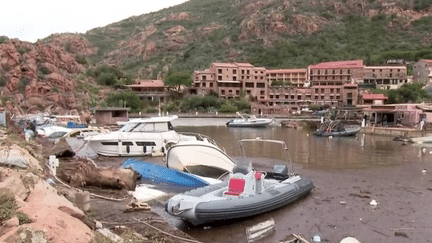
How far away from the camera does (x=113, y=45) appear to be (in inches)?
7126

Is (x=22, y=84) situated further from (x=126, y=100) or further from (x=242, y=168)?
(x=242, y=168)

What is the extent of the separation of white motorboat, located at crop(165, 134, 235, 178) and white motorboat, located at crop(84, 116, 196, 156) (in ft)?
21.6

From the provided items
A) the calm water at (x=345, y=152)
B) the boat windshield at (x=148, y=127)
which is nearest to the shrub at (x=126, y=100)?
the calm water at (x=345, y=152)

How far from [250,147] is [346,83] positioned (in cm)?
5937

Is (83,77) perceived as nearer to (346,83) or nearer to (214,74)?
(214,74)

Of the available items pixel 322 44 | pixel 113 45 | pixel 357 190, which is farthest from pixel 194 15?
pixel 357 190

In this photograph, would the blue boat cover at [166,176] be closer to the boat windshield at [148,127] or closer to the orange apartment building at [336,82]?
the boat windshield at [148,127]

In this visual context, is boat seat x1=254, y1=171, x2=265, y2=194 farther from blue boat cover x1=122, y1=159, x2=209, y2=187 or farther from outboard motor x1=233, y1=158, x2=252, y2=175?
blue boat cover x1=122, y1=159, x2=209, y2=187

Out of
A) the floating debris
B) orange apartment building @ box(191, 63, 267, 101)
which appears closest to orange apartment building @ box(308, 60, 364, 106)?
orange apartment building @ box(191, 63, 267, 101)

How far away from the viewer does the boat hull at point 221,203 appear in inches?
470

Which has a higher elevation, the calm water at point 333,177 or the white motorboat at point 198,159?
the white motorboat at point 198,159

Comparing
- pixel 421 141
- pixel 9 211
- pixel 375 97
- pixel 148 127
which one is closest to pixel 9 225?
pixel 9 211

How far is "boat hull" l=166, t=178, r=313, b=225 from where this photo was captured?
1194 centimetres

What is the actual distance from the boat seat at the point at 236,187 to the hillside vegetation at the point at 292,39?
9949 centimetres
